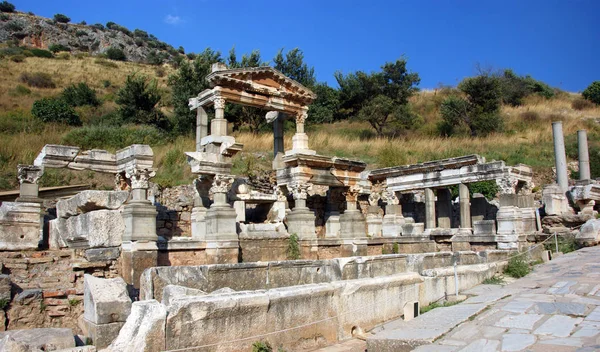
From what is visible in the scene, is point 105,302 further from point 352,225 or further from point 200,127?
point 352,225

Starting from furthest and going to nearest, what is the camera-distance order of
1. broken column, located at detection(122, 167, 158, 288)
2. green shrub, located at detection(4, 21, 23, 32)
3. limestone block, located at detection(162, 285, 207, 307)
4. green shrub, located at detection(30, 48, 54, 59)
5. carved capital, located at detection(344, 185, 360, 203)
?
green shrub, located at detection(4, 21, 23, 32) < green shrub, located at detection(30, 48, 54, 59) < carved capital, located at detection(344, 185, 360, 203) < broken column, located at detection(122, 167, 158, 288) < limestone block, located at detection(162, 285, 207, 307)

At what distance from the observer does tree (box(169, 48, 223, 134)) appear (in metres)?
29.9

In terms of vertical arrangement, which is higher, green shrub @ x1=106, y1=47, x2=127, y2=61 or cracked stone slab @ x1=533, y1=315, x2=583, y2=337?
green shrub @ x1=106, y1=47, x2=127, y2=61

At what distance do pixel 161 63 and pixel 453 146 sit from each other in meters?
42.4

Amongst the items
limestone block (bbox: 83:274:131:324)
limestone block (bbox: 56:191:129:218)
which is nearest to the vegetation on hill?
limestone block (bbox: 56:191:129:218)

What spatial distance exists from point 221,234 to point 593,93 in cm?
4304

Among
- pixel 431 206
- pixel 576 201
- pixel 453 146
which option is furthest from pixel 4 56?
pixel 576 201

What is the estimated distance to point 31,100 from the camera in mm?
37562

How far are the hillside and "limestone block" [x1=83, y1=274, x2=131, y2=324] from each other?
47.7 ft

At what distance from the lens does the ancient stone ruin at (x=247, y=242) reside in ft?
17.3

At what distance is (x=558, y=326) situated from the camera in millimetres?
5750

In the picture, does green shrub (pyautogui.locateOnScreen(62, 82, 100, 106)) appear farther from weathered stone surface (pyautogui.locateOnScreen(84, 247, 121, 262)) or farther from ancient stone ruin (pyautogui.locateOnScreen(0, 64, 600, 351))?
weathered stone surface (pyautogui.locateOnScreen(84, 247, 121, 262))

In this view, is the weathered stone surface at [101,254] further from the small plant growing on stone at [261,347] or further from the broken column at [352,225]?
the broken column at [352,225]

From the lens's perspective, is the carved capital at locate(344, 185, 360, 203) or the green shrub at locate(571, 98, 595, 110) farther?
the green shrub at locate(571, 98, 595, 110)
